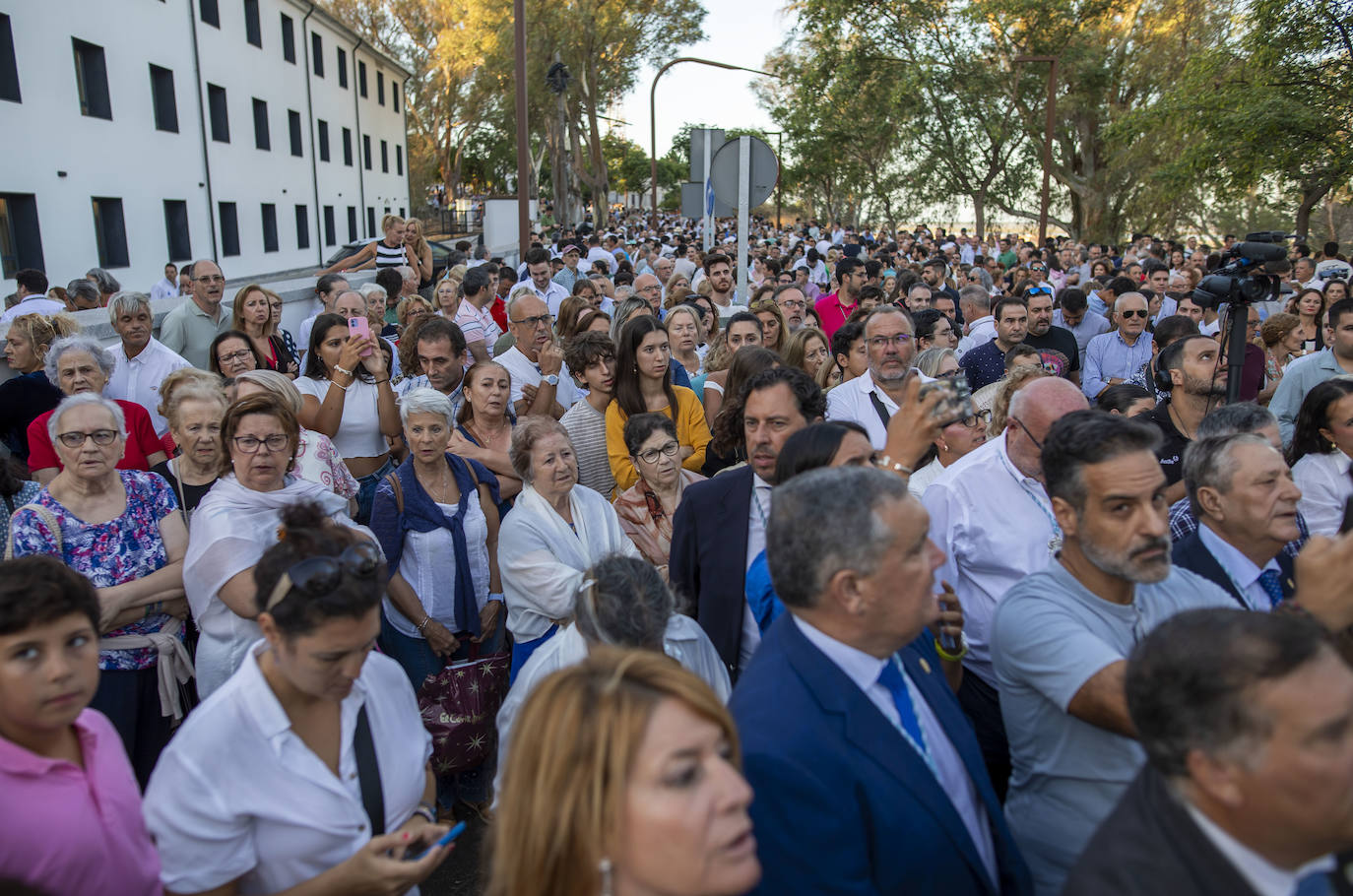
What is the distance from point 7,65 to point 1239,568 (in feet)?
69.6

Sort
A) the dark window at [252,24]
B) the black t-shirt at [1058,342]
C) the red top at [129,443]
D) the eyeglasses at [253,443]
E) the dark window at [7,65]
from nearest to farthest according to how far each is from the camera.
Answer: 1. the eyeglasses at [253,443]
2. the red top at [129,443]
3. the black t-shirt at [1058,342]
4. the dark window at [7,65]
5. the dark window at [252,24]

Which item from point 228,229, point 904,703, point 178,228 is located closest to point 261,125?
point 228,229

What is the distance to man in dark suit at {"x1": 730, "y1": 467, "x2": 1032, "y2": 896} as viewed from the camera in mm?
2004

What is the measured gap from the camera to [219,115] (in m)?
27.1

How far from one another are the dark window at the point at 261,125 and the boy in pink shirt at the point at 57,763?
31315 mm

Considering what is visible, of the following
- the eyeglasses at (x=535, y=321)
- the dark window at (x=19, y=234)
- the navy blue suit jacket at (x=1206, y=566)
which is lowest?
the navy blue suit jacket at (x=1206, y=566)

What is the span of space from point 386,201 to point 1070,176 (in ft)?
96.2

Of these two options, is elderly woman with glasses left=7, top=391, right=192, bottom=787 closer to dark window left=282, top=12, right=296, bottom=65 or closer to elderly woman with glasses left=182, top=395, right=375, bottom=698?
elderly woman with glasses left=182, top=395, right=375, bottom=698

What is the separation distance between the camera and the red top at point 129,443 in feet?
15.3

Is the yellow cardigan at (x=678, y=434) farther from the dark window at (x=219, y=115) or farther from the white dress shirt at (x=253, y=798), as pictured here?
the dark window at (x=219, y=115)

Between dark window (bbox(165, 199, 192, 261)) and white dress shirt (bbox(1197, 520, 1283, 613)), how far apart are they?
25.8 metres

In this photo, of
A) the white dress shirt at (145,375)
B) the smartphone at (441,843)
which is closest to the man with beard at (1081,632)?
the smartphone at (441,843)

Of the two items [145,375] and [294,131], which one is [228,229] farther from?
[145,375]

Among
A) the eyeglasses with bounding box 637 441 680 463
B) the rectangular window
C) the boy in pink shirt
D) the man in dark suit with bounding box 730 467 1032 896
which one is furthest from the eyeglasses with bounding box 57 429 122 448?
the rectangular window
